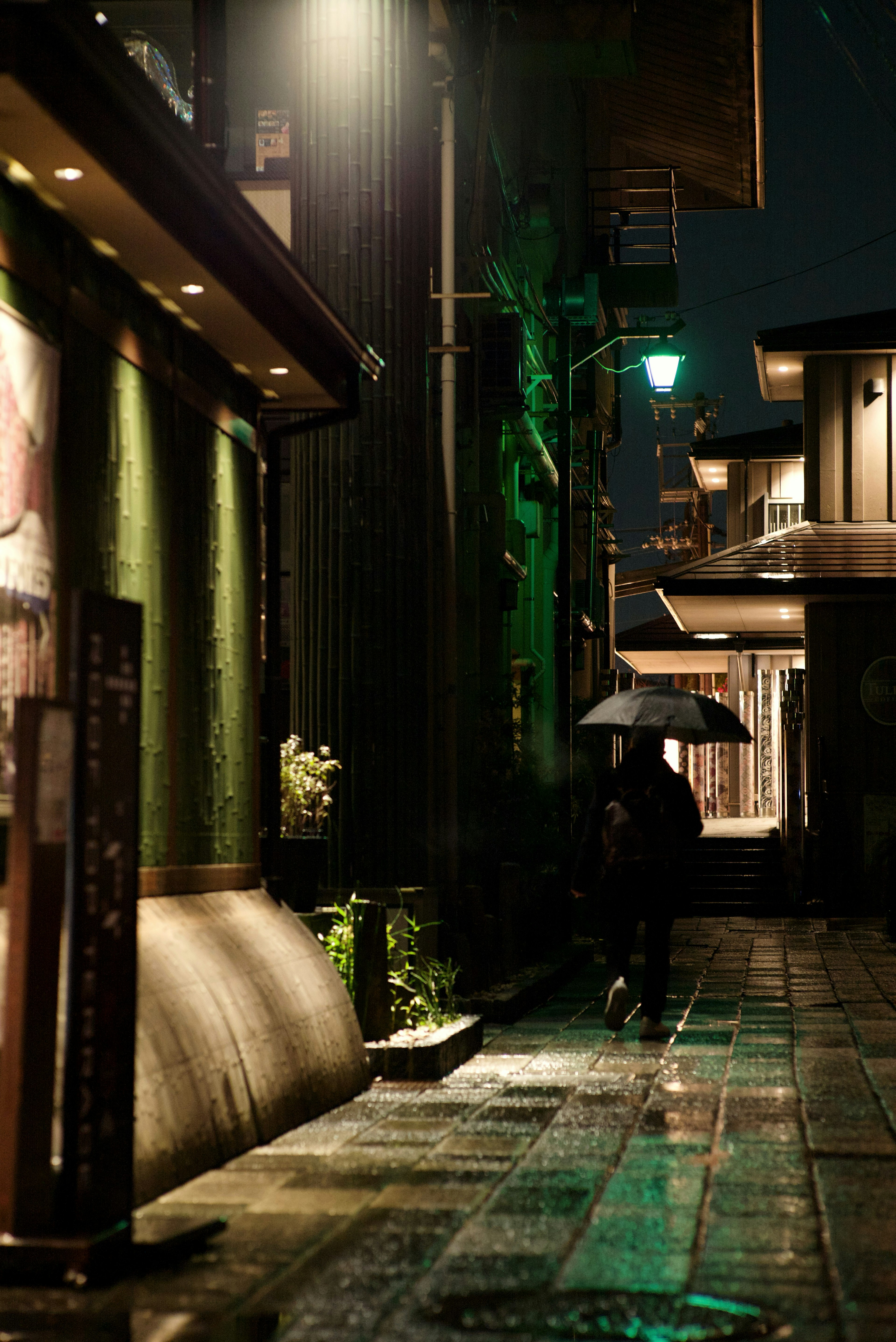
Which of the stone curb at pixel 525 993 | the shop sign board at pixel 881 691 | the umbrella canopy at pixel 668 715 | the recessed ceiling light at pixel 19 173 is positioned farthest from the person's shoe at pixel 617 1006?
the shop sign board at pixel 881 691

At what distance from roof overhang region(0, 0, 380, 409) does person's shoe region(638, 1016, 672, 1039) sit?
16.3 feet

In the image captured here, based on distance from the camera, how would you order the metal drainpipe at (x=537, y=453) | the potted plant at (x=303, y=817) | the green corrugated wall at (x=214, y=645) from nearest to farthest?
the green corrugated wall at (x=214, y=645) → the potted plant at (x=303, y=817) → the metal drainpipe at (x=537, y=453)

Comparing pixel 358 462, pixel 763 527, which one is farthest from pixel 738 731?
pixel 763 527

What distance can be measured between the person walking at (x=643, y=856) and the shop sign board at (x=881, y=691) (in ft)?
45.5

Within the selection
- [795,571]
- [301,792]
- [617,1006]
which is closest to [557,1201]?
[617,1006]

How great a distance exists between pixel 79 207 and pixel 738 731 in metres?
7.10

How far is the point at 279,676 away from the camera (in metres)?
9.48

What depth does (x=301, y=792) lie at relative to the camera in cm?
1124

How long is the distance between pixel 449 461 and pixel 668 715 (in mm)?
3841

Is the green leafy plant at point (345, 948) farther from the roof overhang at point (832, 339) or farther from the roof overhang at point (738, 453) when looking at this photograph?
the roof overhang at point (738, 453)

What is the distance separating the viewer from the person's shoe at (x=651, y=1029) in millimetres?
11117

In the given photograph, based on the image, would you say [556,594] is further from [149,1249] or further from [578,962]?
[149,1249]

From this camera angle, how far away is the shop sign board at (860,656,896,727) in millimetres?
24531

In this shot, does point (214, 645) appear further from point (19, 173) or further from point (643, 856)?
point (643, 856)
